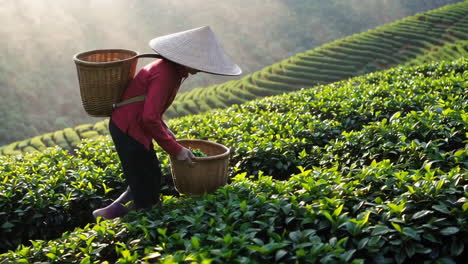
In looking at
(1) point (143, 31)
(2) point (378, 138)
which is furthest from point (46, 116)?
(2) point (378, 138)

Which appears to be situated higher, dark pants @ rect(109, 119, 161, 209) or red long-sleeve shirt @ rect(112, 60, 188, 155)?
red long-sleeve shirt @ rect(112, 60, 188, 155)

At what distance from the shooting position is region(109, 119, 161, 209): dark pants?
9.20 ft

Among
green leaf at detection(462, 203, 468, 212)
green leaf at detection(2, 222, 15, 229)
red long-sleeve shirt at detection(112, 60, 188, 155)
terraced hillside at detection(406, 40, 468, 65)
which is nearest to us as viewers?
green leaf at detection(462, 203, 468, 212)

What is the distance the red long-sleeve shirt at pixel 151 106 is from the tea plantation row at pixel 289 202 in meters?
0.47

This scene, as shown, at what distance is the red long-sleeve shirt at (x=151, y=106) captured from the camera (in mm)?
2631

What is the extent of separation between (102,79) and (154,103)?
39 cm

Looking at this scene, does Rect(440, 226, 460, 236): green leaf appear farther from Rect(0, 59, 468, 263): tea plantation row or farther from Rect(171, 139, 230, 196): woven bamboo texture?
Rect(171, 139, 230, 196): woven bamboo texture

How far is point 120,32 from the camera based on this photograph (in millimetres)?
28891

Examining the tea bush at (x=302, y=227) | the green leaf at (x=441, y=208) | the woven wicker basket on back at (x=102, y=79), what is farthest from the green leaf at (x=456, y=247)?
the woven wicker basket on back at (x=102, y=79)

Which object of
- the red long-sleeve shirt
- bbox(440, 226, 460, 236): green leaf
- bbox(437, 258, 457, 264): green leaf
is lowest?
bbox(437, 258, 457, 264): green leaf

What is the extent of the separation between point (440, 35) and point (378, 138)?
16193mm

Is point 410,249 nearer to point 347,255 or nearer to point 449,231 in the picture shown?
point 449,231

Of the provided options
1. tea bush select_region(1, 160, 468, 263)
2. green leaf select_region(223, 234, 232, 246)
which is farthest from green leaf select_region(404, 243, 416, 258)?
green leaf select_region(223, 234, 232, 246)

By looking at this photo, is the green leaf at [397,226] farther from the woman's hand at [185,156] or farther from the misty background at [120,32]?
the misty background at [120,32]
